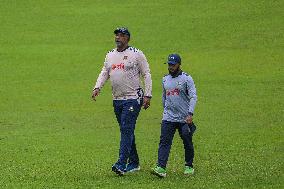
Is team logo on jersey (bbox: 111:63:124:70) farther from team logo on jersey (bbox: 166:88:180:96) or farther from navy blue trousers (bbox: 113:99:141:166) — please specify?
team logo on jersey (bbox: 166:88:180:96)

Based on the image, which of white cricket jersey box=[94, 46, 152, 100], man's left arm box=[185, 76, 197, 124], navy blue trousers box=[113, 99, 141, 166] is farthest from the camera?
white cricket jersey box=[94, 46, 152, 100]

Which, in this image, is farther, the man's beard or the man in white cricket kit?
the man in white cricket kit

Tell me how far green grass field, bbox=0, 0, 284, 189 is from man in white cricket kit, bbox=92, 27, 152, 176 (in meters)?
0.75

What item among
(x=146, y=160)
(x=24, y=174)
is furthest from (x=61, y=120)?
(x=24, y=174)

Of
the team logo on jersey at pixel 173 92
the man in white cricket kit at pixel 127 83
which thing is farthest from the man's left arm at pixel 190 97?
the man in white cricket kit at pixel 127 83

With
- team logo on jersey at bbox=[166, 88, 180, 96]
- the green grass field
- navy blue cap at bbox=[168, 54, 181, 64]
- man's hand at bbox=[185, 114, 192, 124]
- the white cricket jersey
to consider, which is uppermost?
navy blue cap at bbox=[168, 54, 181, 64]

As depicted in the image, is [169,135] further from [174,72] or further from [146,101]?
[174,72]

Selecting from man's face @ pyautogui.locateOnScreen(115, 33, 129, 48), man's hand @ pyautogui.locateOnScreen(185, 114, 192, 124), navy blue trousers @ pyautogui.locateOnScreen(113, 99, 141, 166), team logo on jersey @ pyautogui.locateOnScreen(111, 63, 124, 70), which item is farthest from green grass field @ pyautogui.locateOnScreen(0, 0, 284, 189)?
man's face @ pyautogui.locateOnScreen(115, 33, 129, 48)

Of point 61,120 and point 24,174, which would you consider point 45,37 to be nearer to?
point 61,120

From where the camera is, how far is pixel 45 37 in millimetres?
35719

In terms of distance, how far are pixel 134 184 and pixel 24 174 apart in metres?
2.09

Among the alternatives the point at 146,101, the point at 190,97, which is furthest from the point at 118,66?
the point at 190,97

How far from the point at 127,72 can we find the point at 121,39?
1.80 feet

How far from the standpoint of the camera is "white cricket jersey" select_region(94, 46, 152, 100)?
42.7 feet
